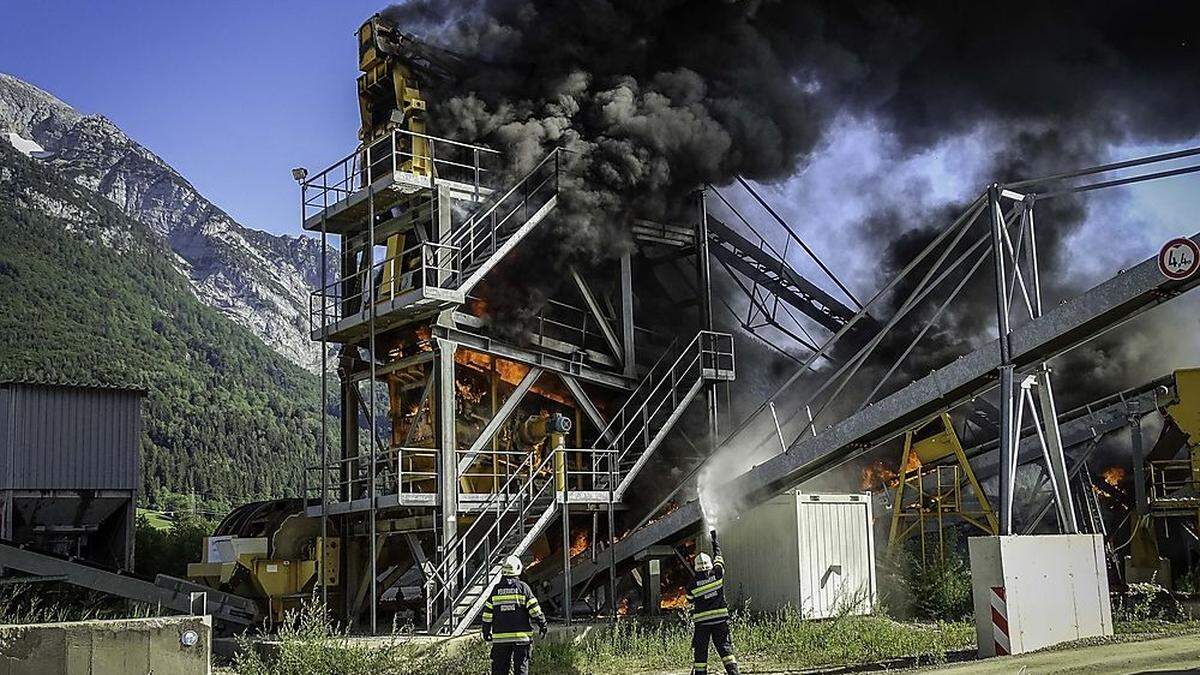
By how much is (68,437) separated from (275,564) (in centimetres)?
673

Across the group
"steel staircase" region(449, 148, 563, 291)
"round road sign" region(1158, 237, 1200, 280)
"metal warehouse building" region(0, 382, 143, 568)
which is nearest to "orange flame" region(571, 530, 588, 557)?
"steel staircase" region(449, 148, 563, 291)

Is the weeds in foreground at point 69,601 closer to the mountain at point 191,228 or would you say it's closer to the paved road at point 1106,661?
the paved road at point 1106,661

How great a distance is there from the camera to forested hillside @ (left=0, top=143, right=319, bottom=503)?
9762cm

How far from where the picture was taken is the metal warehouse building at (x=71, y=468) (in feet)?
79.3

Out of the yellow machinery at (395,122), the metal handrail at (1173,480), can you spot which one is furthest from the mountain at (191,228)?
the metal handrail at (1173,480)

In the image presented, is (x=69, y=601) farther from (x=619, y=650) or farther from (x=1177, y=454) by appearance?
(x=1177, y=454)

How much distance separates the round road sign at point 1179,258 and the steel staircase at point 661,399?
10.7 metres

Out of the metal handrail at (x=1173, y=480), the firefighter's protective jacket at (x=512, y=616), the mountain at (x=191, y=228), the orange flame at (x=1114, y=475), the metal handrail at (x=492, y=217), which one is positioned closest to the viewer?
the firefighter's protective jacket at (x=512, y=616)

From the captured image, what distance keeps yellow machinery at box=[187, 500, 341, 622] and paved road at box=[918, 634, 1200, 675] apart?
12.2 meters

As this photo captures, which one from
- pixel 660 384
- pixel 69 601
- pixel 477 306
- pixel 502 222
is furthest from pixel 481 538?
pixel 69 601

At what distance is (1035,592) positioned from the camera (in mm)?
14422

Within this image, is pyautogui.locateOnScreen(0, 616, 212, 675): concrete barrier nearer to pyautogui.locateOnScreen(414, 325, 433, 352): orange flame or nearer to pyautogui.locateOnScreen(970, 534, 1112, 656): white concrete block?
pyautogui.locateOnScreen(970, 534, 1112, 656): white concrete block

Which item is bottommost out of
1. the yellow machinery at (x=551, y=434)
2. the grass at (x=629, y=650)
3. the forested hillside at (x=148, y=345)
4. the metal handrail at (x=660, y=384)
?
the grass at (x=629, y=650)

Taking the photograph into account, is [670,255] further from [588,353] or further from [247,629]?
[247,629]
